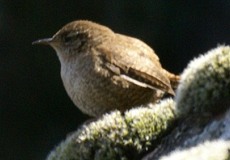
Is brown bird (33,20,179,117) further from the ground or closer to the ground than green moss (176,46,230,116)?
further from the ground

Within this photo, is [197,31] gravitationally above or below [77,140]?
above

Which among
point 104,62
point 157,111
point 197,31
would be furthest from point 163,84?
point 197,31

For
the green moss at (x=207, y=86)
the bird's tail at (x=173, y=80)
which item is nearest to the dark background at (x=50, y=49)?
the bird's tail at (x=173, y=80)

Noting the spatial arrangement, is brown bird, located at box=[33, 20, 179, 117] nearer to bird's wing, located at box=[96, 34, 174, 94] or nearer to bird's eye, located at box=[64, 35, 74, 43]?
bird's wing, located at box=[96, 34, 174, 94]

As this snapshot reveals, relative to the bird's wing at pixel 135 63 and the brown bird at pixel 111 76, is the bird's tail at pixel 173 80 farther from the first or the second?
the bird's wing at pixel 135 63

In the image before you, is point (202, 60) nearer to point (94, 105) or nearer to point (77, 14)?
point (94, 105)

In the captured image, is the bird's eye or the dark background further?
the dark background

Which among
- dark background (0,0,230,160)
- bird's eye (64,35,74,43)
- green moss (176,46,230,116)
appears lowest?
green moss (176,46,230,116)

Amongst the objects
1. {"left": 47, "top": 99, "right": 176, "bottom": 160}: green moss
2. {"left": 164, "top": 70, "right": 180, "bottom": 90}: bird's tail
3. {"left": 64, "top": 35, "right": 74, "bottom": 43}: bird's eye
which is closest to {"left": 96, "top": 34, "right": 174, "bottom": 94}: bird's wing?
{"left": 164, "top": 70, "right": 180, "bottom": 90}: bird's tail
